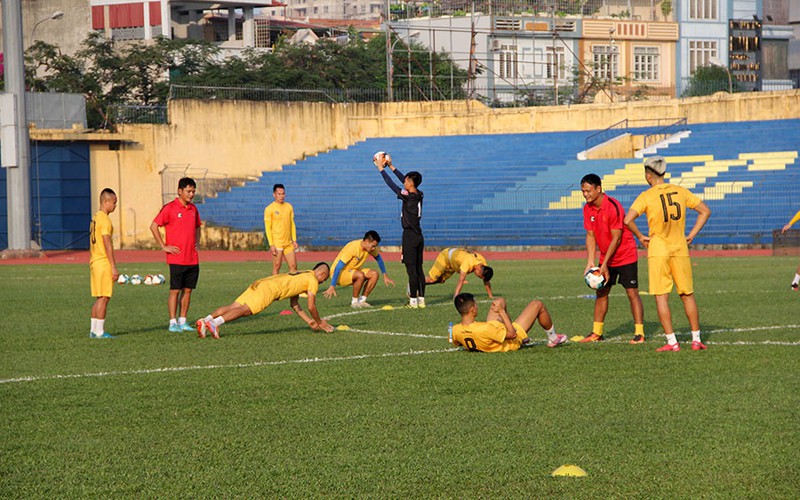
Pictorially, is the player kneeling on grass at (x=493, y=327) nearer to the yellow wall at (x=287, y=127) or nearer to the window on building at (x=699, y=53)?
the yellow wall at (x=287, y=127)

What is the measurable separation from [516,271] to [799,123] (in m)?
18.9

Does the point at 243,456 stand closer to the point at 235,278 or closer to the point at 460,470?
the point at 460,470

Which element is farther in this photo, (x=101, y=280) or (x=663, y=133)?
(x=663, y=133)

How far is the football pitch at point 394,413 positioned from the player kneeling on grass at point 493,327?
154 millimetres

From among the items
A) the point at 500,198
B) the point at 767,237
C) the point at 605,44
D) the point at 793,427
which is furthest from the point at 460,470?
the point at 605,44

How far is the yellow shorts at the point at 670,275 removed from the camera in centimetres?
1079

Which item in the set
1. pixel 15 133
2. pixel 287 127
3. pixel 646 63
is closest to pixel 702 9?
pixel 646 63

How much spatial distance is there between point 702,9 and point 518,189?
34.7 meters

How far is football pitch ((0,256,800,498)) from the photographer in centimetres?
643

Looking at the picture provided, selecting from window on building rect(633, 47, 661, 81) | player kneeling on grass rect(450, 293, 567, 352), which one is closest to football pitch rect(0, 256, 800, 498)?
player kneeling on grass rect(450, 293, 567, 352)

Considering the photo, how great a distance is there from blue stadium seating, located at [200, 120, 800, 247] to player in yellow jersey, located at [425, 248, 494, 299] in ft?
53.0

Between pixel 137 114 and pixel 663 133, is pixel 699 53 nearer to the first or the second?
pixel 663 133

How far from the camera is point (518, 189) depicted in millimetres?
35156

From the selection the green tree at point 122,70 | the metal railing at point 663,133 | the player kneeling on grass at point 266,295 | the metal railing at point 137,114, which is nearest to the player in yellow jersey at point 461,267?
the player kneeling on grass at point 266,295
